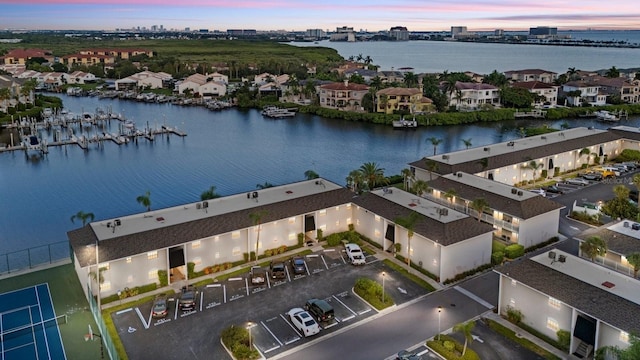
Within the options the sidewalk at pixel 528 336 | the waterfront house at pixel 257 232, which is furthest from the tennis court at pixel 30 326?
the sidewalk at pixel 528 336

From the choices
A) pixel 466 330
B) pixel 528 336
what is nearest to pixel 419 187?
pixel 528 336

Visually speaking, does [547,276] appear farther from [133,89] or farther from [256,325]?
[133,89]

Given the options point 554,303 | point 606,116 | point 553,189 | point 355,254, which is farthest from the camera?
point 606,116

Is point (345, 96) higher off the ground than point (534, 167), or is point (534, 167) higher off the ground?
point (345, 96)

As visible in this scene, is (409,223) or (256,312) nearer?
(256,312)

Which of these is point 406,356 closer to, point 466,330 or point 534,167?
point 466,330

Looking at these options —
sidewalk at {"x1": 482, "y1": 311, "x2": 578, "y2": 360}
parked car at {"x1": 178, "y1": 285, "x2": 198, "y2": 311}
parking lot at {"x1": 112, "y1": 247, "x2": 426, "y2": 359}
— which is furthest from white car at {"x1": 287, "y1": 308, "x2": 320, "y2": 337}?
sidewalk at {"x1": 482, "y1": 311, "x2": 578, "y2": 360}

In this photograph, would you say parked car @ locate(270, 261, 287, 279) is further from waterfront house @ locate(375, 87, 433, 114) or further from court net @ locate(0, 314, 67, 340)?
waterfront house @ locate(375, 87, 433, 114)

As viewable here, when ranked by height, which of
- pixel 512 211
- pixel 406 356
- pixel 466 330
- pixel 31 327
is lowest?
pixel 31 327
